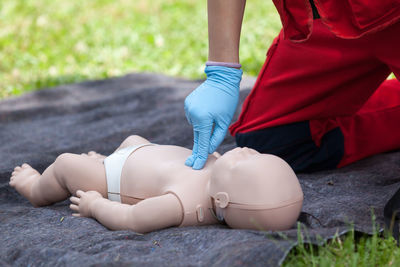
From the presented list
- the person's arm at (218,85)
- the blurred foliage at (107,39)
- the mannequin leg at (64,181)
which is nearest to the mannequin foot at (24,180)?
the mannequin leg at (64,181)

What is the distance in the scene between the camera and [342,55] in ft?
6.27

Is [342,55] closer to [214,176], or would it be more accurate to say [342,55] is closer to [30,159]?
[214,176]

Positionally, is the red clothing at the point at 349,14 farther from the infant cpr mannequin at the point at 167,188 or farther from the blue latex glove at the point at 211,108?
the infant cpr mannequin at the point at 167,188

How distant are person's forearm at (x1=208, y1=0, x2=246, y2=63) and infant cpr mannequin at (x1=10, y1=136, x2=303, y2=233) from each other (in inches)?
12.9

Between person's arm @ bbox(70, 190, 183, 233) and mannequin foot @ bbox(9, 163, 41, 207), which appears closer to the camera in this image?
person's arm @ bbox(70, 190, 183, 233)

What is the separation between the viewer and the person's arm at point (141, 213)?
1552mm

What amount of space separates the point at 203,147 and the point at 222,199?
0.82 feet

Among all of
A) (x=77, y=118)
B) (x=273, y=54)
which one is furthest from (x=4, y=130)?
(x=273, y=54)

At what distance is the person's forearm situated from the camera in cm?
175

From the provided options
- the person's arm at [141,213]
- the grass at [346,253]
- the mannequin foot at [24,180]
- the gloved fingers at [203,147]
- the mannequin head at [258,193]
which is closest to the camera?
the grass at [346,253]

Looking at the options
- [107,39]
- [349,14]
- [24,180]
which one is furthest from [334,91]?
[107,39]

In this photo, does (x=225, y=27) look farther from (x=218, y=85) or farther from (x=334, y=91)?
(x=334, y=91)

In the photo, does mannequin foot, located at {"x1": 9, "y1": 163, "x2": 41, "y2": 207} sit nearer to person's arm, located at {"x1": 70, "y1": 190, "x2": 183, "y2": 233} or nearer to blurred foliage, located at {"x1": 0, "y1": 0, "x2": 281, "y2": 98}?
person's arm, located at {"x1": 70, "y1": 190, "x2": 183, "y2": 233}

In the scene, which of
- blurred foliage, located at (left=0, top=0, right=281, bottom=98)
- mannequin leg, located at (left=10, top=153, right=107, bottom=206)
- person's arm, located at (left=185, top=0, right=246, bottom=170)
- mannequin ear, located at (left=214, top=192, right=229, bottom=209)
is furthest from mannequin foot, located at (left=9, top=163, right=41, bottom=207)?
blurred foliage, located at (left=0, top=0, right=281, bottom=98)
